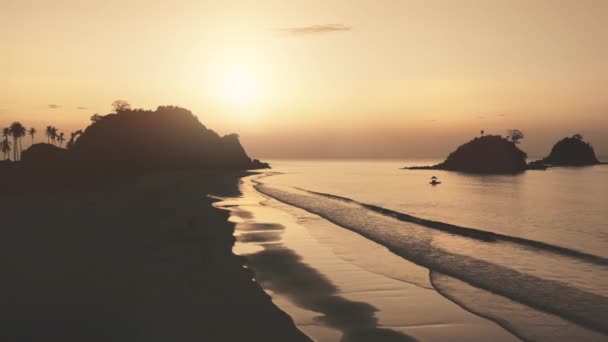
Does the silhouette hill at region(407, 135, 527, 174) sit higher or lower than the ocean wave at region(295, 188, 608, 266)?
higher

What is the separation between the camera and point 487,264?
18234 millimetres

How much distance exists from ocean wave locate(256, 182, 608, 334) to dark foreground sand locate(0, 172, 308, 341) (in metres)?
8.08

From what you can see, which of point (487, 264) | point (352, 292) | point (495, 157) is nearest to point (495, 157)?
point (495, 157)

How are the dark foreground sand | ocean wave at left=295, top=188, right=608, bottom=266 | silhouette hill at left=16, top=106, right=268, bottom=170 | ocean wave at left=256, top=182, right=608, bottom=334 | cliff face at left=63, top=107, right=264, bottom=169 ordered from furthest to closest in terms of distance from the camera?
cliff face at left=63, top=107, right=264, bottom=169 → silhouette hill at left=16, top=106, right=268, bottom=170 → ocean wave at left=295, top=188, right=608, bottom=266 → ocean wave at left=256, top=182, right=608, bottom=334 → the dark foreground sand

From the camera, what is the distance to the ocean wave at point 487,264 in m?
12.2

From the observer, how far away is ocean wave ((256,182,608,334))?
40.0ft

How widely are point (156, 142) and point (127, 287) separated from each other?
152 meters

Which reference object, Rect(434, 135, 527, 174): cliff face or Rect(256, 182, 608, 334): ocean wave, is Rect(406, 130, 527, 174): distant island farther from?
Rect(256, 182, 608, 334): ocean wave

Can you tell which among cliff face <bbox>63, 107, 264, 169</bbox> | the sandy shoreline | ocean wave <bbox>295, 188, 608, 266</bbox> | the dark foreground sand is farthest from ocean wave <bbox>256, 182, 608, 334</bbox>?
cliff face <bbox>63, 107, 264, 169</bbox>

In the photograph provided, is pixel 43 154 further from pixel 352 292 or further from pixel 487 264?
pixel 487 264

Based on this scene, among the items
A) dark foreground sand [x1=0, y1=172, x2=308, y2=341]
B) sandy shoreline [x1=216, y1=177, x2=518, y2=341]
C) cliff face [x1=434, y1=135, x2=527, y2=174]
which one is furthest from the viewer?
cliff face [x1=434, y1=135, x2=527, y2=174]

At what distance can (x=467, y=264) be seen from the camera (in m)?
18.2

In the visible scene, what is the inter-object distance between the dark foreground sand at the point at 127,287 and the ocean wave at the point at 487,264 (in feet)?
26.5

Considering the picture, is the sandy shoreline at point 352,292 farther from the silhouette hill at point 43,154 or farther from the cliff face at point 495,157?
the cliff face at point 495,157
